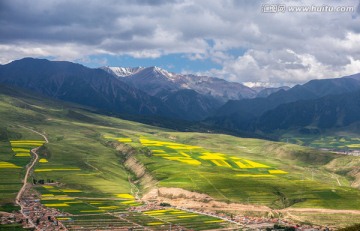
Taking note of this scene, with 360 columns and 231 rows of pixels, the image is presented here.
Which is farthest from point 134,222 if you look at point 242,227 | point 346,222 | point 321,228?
point 346,222

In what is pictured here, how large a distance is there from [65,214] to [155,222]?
4052cm

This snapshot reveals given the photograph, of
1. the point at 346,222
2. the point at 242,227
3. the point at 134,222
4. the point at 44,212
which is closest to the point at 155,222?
the point at 134,222

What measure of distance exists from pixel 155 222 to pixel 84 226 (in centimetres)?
2943

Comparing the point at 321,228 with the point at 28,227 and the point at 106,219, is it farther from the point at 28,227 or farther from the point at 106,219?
the point at 28,227

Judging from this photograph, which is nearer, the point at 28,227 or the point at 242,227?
the point at 28,227

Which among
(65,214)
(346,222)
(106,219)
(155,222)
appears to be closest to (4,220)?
(65,214)

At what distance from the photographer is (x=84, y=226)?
177125mm

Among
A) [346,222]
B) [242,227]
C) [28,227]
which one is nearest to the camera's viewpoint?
[28,227]

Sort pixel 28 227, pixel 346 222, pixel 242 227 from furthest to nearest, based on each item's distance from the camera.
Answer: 1. pixel 346 222
2. pixel 242 227
3. pixel 28 227

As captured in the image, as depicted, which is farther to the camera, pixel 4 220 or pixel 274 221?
pixel 274 221

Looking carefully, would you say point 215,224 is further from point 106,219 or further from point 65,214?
point 65,214

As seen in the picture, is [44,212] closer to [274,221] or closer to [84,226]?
[84,226]

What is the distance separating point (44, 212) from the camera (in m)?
196

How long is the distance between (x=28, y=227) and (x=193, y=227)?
2538 inches
